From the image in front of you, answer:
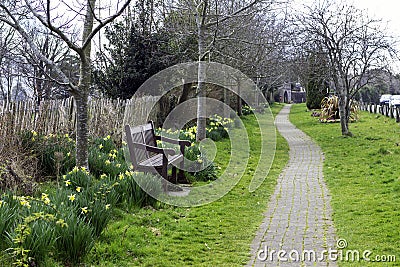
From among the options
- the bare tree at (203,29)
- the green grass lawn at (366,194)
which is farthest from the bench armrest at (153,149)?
the bare tree at (203,29)

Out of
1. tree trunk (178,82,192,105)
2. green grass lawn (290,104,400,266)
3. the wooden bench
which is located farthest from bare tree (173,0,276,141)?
the wooden bench

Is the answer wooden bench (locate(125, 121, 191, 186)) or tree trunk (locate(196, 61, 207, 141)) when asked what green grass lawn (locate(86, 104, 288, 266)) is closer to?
wooden bench (locate(125, 121, 191, 186))

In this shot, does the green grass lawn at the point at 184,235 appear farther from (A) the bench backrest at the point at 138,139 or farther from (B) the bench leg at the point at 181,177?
(A) the bench backrest at the point at 138,139

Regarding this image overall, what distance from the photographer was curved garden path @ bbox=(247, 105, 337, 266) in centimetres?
476

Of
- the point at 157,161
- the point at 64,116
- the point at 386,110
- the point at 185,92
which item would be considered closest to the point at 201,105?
the point at 185,92

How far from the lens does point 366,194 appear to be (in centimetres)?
766

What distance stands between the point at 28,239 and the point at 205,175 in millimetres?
5252

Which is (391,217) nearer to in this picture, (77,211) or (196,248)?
(196,248)

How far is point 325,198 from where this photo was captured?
752 centimetres

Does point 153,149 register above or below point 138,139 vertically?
below

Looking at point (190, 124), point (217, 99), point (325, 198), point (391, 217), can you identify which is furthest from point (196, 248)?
point (217, 99)

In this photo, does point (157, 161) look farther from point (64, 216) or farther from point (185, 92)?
point (185, 92)

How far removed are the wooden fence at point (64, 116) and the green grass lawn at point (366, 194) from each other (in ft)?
16.5
